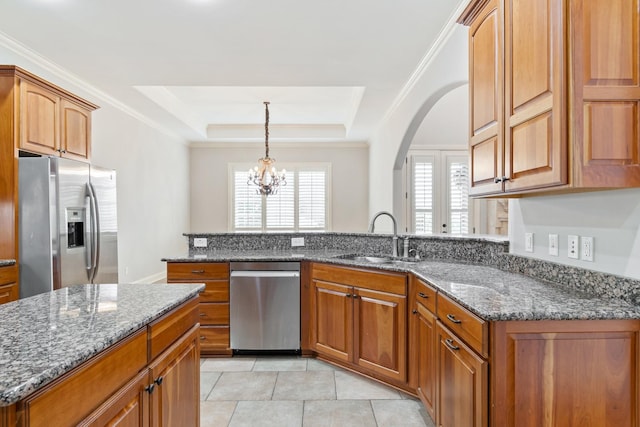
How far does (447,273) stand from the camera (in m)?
2.21

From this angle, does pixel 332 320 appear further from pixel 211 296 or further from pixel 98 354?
pixel 98 354

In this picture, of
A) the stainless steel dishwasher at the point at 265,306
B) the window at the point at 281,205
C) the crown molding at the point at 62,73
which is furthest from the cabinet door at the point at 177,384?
the window at the point at 281,205

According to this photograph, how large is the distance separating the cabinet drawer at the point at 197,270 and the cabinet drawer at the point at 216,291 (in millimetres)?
50

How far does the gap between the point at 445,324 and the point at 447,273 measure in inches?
17.6

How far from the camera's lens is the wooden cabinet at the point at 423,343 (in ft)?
6.68

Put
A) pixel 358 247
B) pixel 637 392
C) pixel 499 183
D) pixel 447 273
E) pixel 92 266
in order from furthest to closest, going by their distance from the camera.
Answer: pixel 358 247 → pixel 92 266 → pixel 447 273 → pixel 499 183 → pixel 637 392

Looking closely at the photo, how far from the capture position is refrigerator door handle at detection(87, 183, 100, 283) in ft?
10.4

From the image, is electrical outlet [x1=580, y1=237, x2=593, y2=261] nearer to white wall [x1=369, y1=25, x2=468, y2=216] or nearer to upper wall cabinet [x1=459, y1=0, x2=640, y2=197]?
upper wall cabinet [x1=459, y1=0, x2=640, y2=197]

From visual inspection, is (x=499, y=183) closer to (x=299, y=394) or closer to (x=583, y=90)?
(x=583, y=90)

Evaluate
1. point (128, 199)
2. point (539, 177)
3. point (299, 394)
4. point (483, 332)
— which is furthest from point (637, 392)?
point (128, 199)

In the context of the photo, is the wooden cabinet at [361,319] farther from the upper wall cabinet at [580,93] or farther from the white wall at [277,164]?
the white wall at [277,164]

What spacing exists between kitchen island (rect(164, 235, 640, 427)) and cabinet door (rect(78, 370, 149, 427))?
1.19 m

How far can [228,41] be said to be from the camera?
10.5ft

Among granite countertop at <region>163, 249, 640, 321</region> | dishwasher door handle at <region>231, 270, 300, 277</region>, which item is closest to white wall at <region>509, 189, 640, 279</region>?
granite countertop at <region>163, 249, 640, 321</region>
